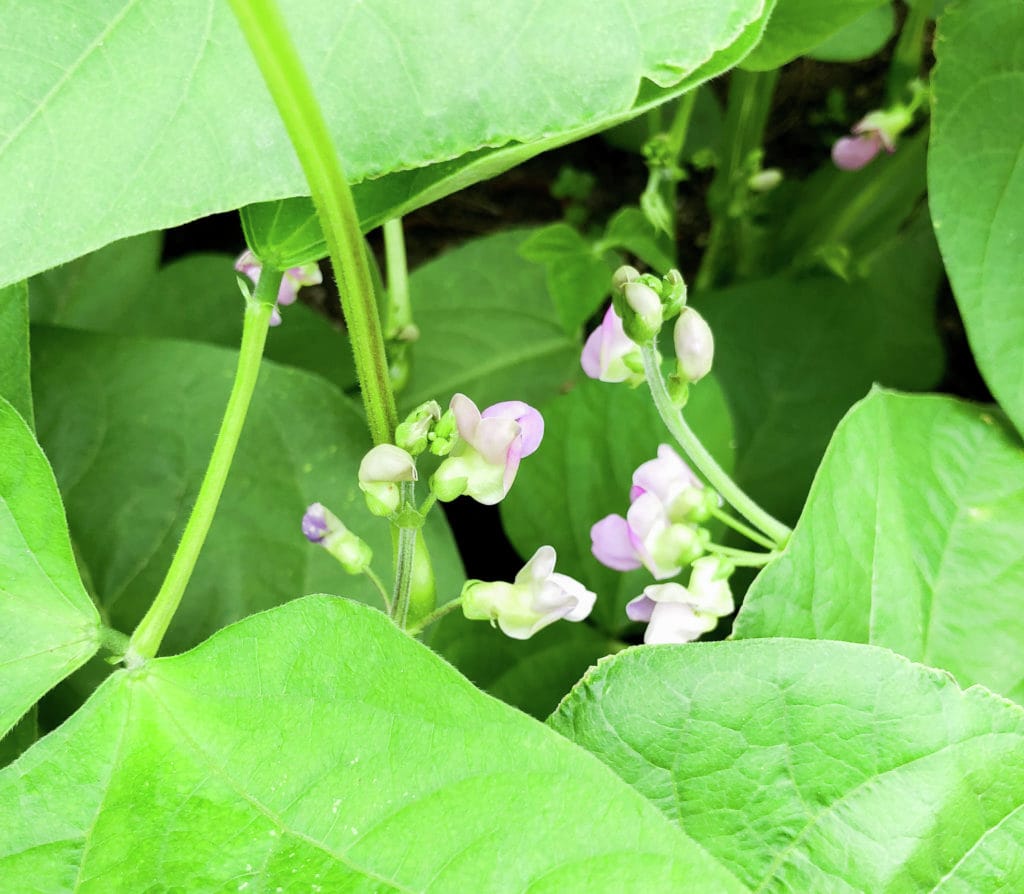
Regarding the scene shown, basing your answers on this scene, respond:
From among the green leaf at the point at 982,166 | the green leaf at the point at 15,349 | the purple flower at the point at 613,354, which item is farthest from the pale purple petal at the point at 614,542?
the green leaf at the point at 15,349

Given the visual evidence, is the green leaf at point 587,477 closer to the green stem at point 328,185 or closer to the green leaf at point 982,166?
the green leaf at point 982,166

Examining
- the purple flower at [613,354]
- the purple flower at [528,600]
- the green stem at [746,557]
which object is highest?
the purple flower at [613,354]

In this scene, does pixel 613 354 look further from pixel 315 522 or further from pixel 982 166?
pixel 982 166

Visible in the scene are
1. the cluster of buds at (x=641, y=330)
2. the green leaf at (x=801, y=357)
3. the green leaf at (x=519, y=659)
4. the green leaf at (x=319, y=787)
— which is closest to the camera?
the green leaf at (x=319, y=787)

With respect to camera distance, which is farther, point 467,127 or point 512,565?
point 512,565

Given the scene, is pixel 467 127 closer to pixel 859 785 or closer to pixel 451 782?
pixel 451 782

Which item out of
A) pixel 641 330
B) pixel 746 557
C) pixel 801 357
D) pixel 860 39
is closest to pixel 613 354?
pixel 641 330

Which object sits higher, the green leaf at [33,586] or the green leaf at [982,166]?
the green leaf at [982,166]

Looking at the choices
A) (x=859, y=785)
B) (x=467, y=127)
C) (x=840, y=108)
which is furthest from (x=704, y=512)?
(x=840, y=108)
